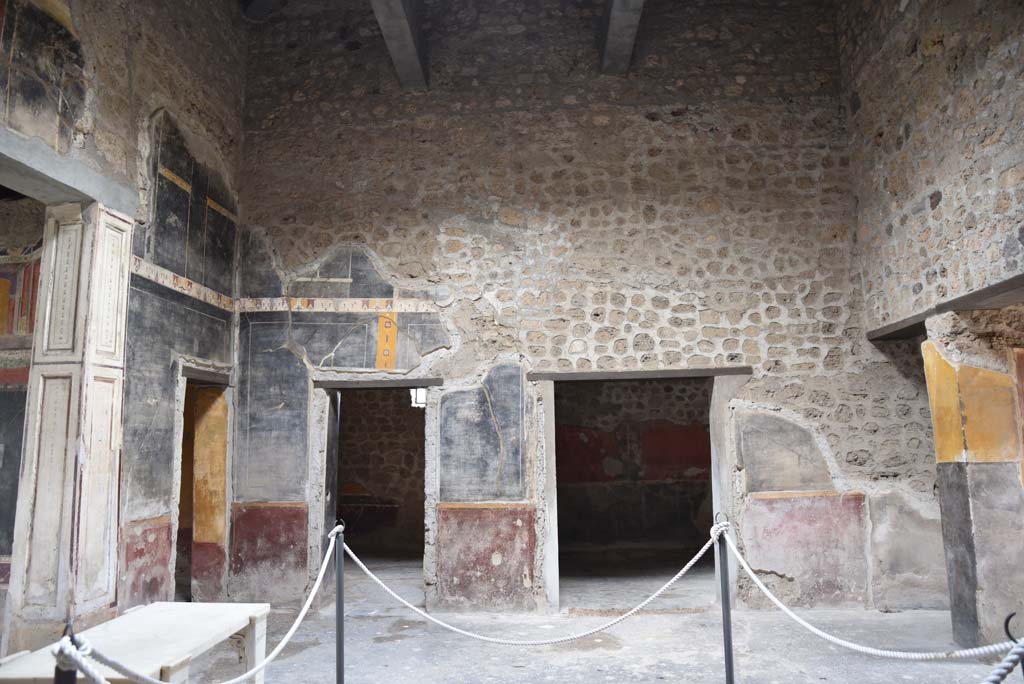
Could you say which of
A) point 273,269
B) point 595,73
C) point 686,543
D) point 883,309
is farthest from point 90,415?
point 686,543

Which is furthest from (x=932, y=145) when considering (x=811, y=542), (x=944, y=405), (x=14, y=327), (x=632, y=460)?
(x=14, y=327)

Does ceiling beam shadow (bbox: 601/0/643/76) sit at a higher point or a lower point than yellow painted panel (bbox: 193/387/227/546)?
higher

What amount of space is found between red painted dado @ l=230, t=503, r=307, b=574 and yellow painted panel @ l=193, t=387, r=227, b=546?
135 mm

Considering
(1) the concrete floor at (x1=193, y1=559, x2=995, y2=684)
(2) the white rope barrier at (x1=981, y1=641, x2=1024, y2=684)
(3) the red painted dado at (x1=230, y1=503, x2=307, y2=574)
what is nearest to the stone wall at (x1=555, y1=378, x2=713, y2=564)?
(1) the concrete floor at (x1=193, y1=559, x2=995, y2=684)

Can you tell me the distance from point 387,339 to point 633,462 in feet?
15.2

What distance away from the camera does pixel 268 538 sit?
571 cm

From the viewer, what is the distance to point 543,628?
5082 mm

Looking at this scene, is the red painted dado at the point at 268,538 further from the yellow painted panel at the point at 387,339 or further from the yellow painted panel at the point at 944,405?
the yellow painted panel at the point at 944,405

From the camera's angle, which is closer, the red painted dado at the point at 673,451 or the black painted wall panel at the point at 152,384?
the black painted wall panel at the point at 152,384

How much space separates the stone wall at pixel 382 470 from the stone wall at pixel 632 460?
189cm

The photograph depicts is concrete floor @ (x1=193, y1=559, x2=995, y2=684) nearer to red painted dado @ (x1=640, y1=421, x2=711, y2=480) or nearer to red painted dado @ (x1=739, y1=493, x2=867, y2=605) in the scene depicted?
red painted dado @ (x1=739, y1=493, x2=867, y2=605)

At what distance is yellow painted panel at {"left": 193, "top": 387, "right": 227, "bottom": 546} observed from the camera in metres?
5.75

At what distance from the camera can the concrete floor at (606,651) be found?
3955 millimetres

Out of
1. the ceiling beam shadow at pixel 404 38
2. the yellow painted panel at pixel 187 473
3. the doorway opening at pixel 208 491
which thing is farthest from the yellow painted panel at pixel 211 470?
the ceiling beam shadow at pixel 404 38
